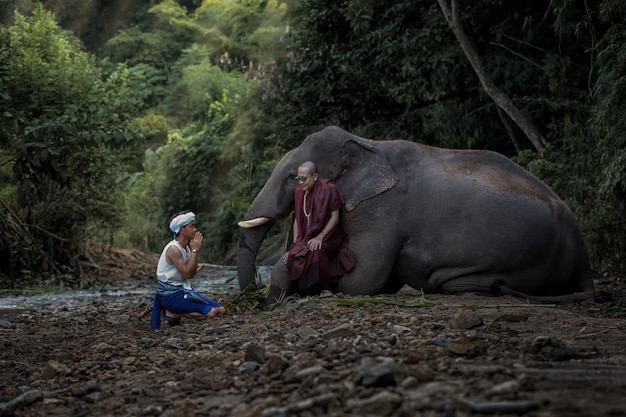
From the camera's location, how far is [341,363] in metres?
5.10

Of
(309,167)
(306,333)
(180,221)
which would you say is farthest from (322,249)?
(306,333)

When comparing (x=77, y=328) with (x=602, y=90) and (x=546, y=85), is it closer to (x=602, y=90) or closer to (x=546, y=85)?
(x=602, y=90)

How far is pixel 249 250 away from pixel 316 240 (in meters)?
1.09

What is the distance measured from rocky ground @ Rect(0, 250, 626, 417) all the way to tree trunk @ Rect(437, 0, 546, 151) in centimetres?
675

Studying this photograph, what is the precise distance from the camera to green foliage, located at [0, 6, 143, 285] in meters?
16.3

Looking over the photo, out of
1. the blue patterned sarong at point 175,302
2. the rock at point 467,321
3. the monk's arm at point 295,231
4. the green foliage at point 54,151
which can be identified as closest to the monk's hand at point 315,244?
the monk's arm at point 295,231

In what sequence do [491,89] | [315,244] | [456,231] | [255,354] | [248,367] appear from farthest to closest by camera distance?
[491,89] < [456,231] < [315,244] < [255,354] < [248,367]

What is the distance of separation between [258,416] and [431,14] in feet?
48.7

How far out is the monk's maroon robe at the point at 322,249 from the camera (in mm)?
9820

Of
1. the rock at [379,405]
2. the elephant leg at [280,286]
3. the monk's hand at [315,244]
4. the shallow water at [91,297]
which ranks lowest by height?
the shallow water at [91,297]

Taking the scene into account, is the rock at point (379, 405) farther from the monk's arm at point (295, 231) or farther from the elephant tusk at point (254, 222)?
the elephant tusk at point (254, 222)

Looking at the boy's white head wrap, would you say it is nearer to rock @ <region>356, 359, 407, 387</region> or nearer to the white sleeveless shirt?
the white sleeveless shirt

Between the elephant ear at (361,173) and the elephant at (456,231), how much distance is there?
0.01 meters

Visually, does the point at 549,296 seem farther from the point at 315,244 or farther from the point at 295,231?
the point at 295,231
